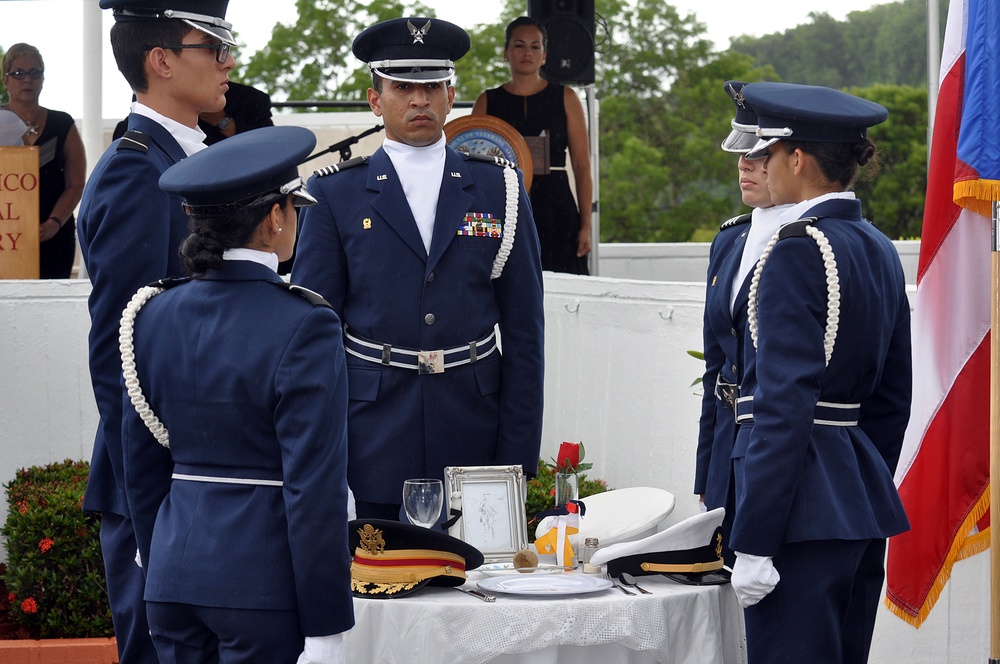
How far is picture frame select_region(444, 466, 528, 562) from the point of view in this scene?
3211mm

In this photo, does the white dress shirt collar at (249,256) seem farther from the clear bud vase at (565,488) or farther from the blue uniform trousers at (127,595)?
the clear bud vase at (565,488)

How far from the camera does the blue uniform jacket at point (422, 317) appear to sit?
144 inches

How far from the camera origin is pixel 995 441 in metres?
3.95

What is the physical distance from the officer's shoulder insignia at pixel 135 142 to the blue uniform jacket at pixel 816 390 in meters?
1.41

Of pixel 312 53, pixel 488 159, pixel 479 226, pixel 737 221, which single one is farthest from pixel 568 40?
pixel 312 53

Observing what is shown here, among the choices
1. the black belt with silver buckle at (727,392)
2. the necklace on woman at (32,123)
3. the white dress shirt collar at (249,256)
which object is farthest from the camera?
the necklace on woman at (32,123)

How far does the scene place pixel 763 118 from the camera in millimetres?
3168

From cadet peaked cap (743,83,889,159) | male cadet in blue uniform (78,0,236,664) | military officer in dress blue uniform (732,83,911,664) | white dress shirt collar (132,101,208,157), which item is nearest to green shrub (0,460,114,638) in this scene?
male cadet in blue uniform (78,0,236,664)

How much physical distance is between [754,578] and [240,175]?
136 centimetres

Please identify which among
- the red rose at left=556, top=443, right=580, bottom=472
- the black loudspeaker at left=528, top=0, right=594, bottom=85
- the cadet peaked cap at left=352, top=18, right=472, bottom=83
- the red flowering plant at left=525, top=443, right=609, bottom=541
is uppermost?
the black loudspeaker at left=528, top=0, right=594, bottom=85

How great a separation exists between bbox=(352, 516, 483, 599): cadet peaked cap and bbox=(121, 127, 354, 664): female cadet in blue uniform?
38cm

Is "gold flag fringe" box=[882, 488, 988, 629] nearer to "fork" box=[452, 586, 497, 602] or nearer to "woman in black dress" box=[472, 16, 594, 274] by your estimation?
"fork" box=[452, 586, 497, 602]

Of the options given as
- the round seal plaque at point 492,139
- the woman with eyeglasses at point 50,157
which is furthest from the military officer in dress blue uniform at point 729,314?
the woman with eyeglasses at point 50,157

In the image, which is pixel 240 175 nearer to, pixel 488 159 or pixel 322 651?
pixel 322 651
